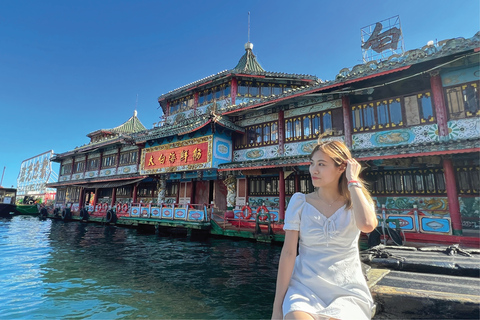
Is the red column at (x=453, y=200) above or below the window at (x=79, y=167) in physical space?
below

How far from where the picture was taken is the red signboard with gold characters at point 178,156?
14242 mm

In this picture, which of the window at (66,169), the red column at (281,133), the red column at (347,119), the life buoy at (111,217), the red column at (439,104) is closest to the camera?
the red column at (439,104)

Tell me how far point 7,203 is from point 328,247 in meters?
38.6

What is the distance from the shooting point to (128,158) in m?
21.6

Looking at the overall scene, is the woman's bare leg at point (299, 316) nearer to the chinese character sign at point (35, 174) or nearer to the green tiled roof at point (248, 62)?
the green tiled roof at point (248, 62)

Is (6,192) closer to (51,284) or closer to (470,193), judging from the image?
(51,284)

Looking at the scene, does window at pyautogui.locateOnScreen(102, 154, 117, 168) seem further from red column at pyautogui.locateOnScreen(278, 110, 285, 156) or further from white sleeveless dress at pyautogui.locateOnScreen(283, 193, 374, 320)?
white sleeveless dress at pyautogui.locateOnScreen(283, 193, 374, 320)

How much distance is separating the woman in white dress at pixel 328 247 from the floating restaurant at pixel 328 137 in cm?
729

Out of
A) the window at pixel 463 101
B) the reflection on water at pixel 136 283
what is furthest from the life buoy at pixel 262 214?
the window at pixel 463 101

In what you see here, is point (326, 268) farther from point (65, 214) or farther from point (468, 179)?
point (65, 214)

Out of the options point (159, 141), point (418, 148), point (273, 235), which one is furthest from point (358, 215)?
point (159, 141)

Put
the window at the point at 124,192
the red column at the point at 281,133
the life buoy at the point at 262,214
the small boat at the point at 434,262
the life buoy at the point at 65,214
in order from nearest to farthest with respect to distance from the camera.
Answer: the small boat at the point at 434,262 < the life buoy at the point at 262,214 < the red column at the point at 281,133 < the window at the point at 124,192 < the life buoy at the point at 65,214

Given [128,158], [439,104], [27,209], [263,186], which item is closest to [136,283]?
[263,186]

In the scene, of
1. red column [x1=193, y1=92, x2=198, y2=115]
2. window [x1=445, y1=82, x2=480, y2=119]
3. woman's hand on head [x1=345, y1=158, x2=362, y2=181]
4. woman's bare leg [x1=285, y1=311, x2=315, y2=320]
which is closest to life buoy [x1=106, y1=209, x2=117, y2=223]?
red column [x1=193, y1=92, x2=198, y2=115]
